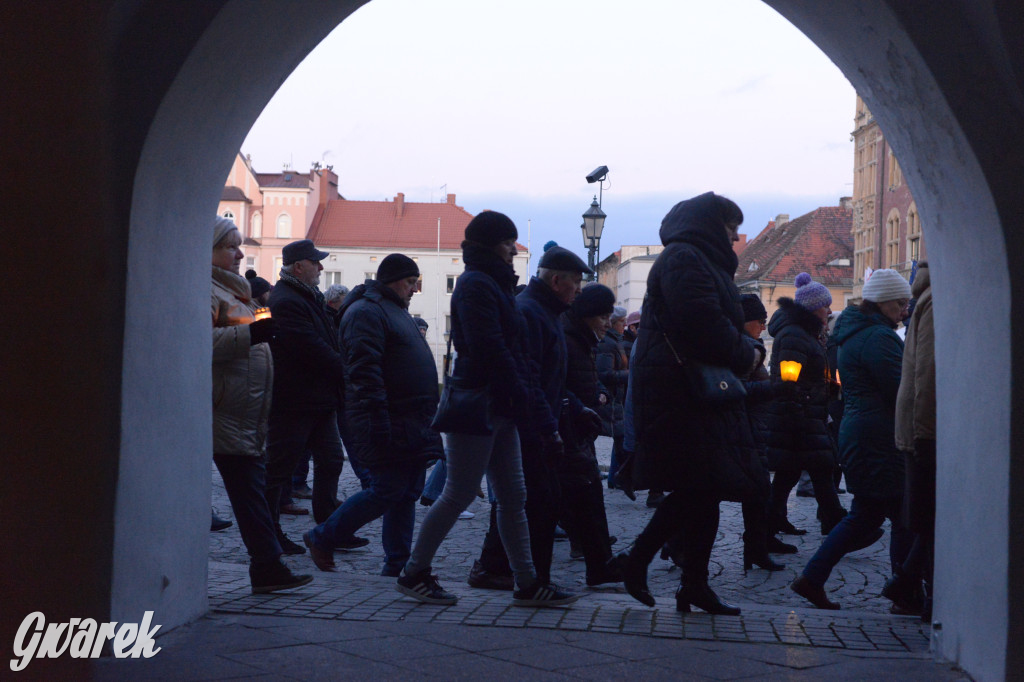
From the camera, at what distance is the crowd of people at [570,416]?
18.5 feet

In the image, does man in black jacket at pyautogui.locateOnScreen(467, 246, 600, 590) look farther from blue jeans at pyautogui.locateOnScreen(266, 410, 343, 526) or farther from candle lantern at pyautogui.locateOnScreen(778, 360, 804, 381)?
blue jeans at pyautogui.locateOnScreen(266, 410, 343, 526)

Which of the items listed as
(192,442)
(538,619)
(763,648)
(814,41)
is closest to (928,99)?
(814,41)

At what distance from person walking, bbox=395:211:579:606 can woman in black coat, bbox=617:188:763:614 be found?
523mm

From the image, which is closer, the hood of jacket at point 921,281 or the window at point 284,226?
the hood of jacket at point 921,281

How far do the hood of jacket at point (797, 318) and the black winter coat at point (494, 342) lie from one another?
9.01ft

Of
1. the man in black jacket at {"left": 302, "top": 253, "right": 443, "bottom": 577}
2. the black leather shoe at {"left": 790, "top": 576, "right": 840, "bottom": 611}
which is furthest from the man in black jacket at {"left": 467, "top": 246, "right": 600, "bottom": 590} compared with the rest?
the black leather shoe at {"left": 790, "top": 576, "right": 840, "bottom": 611}

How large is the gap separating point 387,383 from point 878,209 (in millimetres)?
51183

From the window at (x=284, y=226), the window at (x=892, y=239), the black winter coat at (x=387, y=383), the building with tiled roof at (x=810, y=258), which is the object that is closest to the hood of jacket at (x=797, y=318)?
the black winter coat at (x=387, y=383)

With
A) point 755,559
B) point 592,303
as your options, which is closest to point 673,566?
point 755,559

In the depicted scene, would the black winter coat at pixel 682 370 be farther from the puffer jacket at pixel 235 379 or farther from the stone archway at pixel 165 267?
the puffer jacket at pixel 235 379

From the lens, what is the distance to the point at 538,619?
562cm

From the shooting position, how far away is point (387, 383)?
6945 millimetres

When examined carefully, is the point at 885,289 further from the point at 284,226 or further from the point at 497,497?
the point at 284,226

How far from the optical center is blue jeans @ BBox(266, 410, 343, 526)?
26.5 feet
